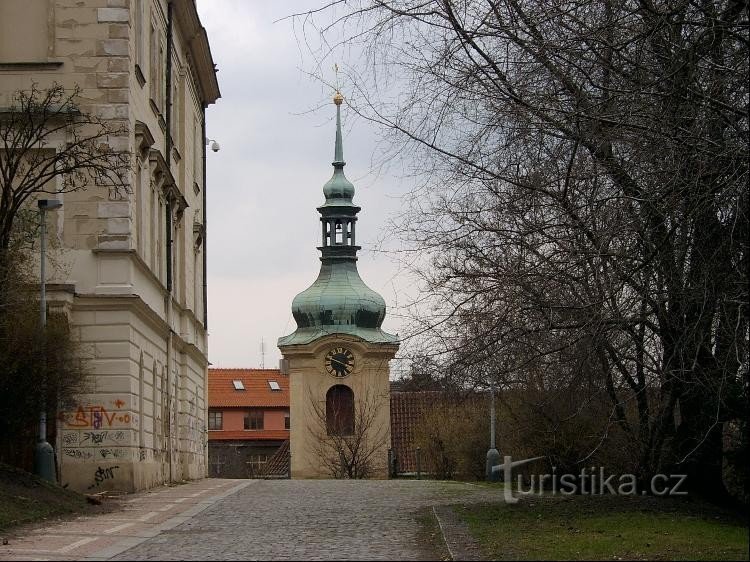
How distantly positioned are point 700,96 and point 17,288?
15.2 metres

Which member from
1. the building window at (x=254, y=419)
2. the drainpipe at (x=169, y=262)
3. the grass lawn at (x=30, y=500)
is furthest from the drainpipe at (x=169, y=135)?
the building window at (x=254, y=419)

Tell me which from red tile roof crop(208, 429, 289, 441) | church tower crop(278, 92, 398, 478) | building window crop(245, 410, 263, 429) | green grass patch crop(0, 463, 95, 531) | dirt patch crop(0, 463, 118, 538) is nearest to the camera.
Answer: dirt patch crop(0, 463, 118, 538)

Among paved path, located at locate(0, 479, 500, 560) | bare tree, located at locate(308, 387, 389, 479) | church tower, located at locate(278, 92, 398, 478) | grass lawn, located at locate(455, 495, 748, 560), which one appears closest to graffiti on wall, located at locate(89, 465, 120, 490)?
paved path, located at locate(0, 479, 500, 560)

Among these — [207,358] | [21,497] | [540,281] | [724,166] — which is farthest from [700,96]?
[207,358]

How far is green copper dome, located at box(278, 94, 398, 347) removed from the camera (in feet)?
284

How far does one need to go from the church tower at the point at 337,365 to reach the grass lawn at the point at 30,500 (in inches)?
2193

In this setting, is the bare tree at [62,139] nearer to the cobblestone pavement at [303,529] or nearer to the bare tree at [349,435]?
the cobblestone pavement at [303,529]

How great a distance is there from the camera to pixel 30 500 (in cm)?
2138

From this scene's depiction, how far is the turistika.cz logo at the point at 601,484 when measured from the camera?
19.9m

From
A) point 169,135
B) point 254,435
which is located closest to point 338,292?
point 254,435

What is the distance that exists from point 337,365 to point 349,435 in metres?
4.53

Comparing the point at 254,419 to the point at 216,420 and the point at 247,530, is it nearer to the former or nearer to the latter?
the point at 216,420

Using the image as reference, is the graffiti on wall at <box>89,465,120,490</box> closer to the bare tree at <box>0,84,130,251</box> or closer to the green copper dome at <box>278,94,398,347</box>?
the bare tree at <box>0,84,130,251</box>

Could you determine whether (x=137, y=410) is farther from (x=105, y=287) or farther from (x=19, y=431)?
(x=19, y=431)
